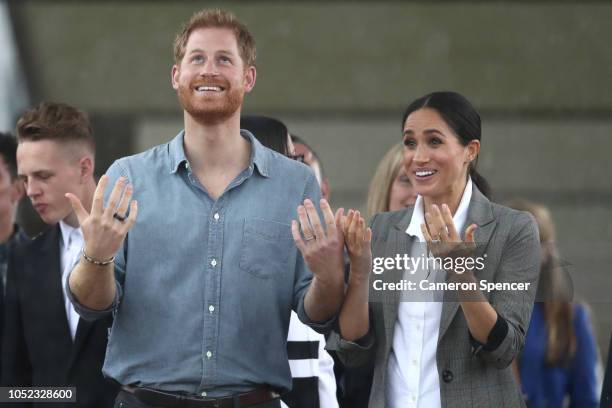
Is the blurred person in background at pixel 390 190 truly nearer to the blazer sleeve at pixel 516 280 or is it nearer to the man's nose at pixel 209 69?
the blazer sleeve at pixel 516 280

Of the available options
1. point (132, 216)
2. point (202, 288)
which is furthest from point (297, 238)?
point (132, 216)

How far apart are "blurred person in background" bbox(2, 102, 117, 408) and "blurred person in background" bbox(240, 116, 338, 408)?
0.57 m

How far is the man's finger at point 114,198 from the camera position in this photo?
2643mm

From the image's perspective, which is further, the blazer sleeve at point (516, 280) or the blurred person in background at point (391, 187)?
the blurred person in background at point (391, 187)

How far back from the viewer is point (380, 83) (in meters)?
9.92

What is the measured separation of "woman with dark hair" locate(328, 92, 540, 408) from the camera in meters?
2.80

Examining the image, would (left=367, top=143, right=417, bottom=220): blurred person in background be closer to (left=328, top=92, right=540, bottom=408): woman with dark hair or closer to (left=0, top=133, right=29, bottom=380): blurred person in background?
(left=328, top=92, right=540, bottom=408): woman with dark hair

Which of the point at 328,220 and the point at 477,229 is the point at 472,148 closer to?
the point at 477,229

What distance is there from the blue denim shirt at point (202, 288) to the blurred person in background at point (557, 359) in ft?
5.74

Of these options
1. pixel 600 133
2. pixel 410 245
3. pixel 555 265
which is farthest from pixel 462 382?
pixel 600 133

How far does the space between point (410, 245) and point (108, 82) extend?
23.7ft

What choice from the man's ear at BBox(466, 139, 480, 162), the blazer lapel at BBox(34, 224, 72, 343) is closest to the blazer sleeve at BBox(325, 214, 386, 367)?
the man's ear at BBox(466, 139, 480, 162)

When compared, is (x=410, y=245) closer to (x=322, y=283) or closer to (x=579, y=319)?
(x=322, y=283)

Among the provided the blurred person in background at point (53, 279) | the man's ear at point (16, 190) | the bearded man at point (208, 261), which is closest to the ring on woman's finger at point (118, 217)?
the bearded man at point (208, 261)
